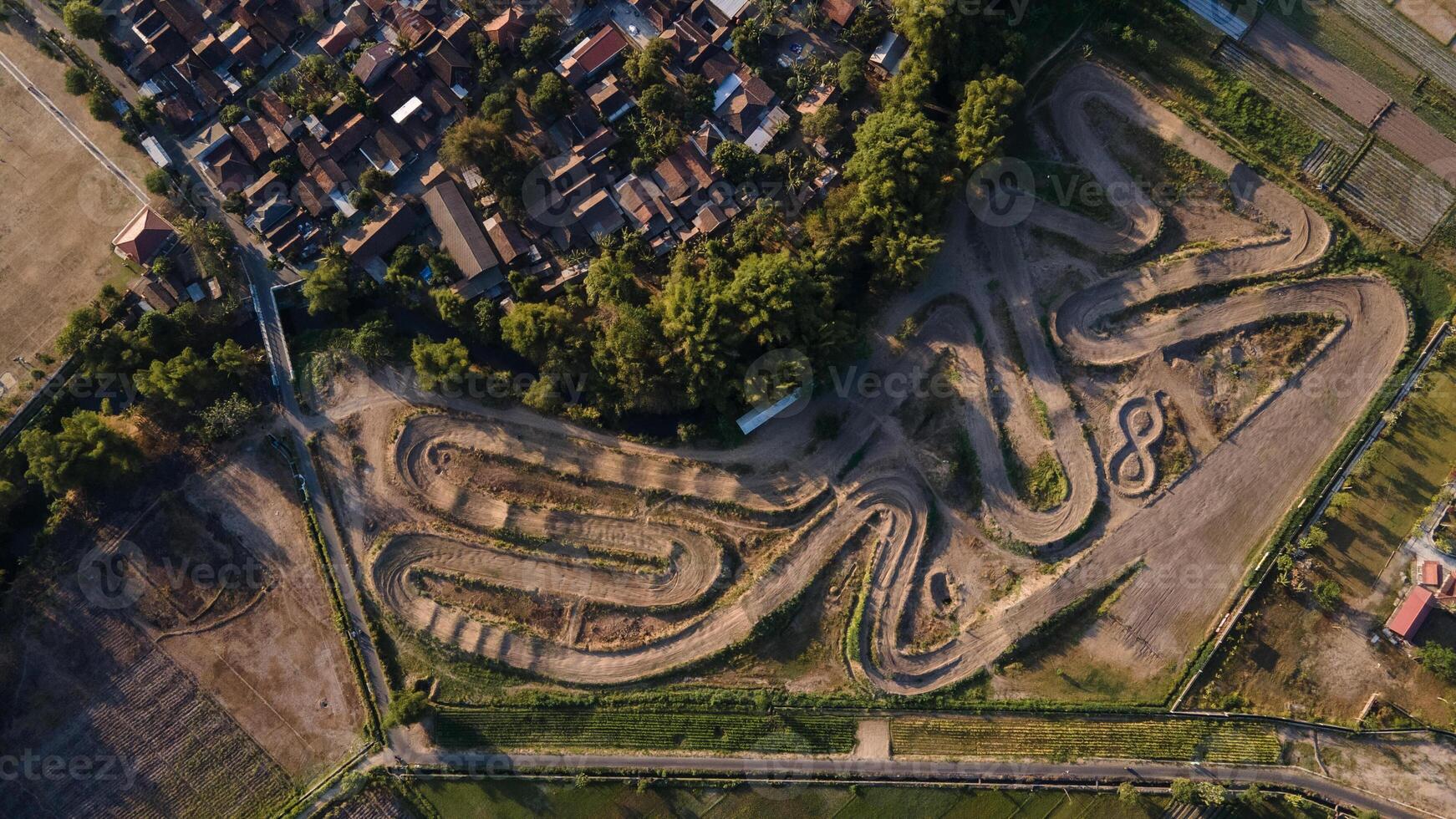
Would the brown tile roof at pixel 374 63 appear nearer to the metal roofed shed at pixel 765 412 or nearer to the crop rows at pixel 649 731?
the metal roofed shed at pixel 765 412

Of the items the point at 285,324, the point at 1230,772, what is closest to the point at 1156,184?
the point at 1230,772

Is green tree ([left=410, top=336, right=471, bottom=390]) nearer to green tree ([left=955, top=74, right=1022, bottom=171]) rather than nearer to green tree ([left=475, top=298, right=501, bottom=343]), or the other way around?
green tree ([left=475, top=298, right=501, bottom=343])

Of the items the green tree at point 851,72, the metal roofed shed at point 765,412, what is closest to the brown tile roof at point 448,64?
the green tree at point 851,72

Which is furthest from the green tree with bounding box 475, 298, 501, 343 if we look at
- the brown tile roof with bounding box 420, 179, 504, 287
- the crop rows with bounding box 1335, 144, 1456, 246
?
the crop rows with bounding box 1335, 144, 1456, 246

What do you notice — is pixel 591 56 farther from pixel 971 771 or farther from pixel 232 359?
pixel 971 771

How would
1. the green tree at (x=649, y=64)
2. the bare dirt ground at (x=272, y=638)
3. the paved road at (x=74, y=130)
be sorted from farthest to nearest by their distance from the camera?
the paved road at (x=74, y=130)
the green tree at (x=649, y=64)
the bare dirt ground at (x=272, y=638)

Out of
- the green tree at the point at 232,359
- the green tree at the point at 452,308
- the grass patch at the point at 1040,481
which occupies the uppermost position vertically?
the green tree at the point at 232,359

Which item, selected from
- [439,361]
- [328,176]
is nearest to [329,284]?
[328,176]
